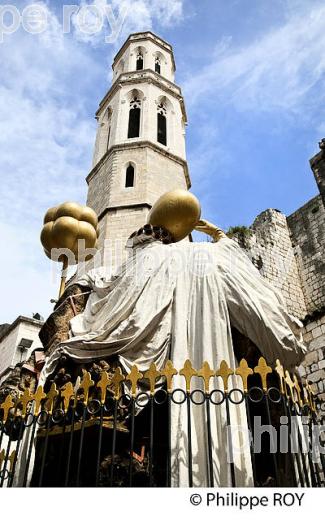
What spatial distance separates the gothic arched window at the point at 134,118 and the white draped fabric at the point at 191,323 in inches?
429

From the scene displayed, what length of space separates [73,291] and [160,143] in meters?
10.3

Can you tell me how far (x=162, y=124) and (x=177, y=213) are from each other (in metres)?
11.1

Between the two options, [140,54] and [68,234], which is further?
[140,54]

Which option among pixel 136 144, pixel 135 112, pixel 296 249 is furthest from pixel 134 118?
pixel 296 249

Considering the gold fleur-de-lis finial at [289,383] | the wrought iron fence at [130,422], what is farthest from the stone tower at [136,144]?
the gold fleur-de-lis finial at [289,383]

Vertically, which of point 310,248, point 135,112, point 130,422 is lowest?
point 130,422

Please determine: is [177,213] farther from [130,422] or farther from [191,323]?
[130,422]

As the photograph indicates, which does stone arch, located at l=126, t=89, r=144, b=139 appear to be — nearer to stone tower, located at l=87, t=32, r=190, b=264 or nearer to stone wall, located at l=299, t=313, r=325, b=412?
stone tower, located at l=87, t=32, r=190, b=264

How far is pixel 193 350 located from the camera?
4320mm

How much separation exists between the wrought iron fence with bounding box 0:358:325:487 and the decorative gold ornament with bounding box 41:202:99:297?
106 inches

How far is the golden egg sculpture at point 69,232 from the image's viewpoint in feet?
21.0

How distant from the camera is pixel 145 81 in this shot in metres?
17.0

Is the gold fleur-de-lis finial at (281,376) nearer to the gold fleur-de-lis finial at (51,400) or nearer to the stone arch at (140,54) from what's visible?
the gold fleur-de-lis finial at (51,400)
